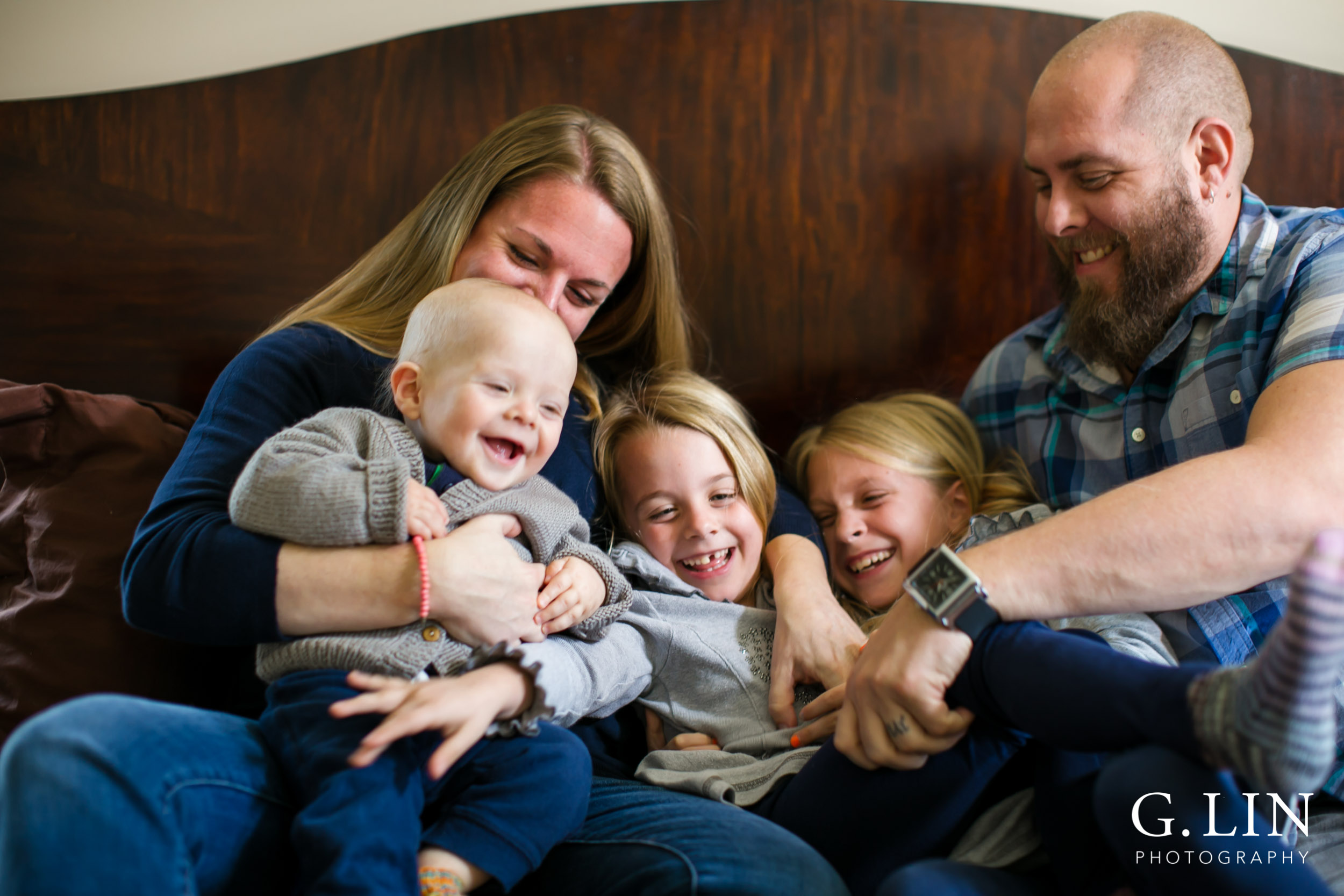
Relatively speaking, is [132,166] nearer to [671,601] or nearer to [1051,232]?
[671,601]

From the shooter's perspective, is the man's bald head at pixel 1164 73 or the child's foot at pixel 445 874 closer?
the child's foot at pixel 445 874

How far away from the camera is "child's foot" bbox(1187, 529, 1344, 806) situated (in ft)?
2.06

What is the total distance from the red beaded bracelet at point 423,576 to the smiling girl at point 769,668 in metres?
0.09

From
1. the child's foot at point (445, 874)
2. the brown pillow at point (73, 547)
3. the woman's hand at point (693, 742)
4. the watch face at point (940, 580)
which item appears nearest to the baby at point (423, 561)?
the child's foot at point (445, 874)

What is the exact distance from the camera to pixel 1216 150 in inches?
55.9

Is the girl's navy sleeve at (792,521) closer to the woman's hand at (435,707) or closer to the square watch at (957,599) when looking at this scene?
the square watch at (957,599)

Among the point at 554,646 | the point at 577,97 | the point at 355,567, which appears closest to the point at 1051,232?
the point at 577,97

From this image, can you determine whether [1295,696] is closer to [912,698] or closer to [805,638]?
[912,698]

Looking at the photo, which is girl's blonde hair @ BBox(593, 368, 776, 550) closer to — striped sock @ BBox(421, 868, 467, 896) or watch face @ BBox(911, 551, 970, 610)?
watch face @ BBox(911, 551, 970, 610)

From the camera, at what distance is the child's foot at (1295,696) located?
629mm

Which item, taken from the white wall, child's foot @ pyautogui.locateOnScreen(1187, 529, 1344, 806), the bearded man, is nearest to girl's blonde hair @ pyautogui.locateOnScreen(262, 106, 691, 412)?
the white wall

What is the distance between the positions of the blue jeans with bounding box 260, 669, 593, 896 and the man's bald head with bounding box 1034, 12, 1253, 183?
4.22ft

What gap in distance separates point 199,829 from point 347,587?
26cm

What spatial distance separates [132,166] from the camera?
5.41ft
